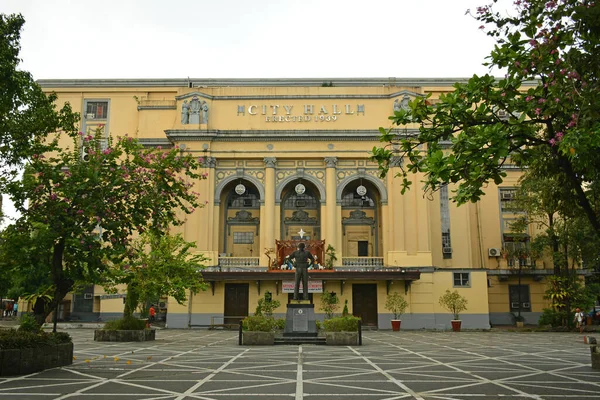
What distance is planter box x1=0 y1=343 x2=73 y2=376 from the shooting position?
37.3 ft

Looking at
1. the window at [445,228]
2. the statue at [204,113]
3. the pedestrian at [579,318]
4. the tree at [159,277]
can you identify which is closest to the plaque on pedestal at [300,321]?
the tree at [159,277]

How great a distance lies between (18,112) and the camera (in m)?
13.4

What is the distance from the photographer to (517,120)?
9.36 metres

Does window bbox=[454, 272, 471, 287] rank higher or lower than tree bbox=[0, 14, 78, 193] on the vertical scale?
lower

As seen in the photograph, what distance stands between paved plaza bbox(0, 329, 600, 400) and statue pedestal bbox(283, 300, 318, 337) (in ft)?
11.8

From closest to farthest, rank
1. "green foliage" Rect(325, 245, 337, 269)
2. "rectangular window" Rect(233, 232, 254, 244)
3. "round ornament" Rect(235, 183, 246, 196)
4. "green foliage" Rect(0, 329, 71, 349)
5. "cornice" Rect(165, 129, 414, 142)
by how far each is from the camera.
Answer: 1. "green foliage" Rect(0, 329, 71, 349)
2. "green foliage" Rect(325, 245, 337, 269)
3. "cornice" Rect(165, 129, 414, 142)
4. "round ornament" Rect(235, 183, 246, 196)
5. "rectangular window" Rect(233, 232, 254, 244)

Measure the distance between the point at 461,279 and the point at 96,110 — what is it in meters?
30.3

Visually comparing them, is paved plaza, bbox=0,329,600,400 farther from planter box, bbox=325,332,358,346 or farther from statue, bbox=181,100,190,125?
statue, bbox=181,100,190,125

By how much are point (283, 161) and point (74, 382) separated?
92.3ft

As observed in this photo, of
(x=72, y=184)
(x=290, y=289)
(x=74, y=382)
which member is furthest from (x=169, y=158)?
(x=290, y=289)

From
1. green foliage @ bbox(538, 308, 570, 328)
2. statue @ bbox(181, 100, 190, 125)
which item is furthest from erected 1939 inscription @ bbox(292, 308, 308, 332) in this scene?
statue @ bbox(181, 100, 190, 125)

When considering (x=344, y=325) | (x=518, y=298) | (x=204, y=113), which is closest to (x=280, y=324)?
(x=344, y=325)

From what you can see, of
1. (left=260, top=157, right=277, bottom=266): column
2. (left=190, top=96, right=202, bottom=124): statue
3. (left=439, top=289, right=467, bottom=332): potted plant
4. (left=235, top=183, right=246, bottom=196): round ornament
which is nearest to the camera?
(left=439, top=289, right=467, bottom=332): potted plant

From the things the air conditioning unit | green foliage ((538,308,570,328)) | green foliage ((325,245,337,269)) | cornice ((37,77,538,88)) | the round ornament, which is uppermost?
cornice ((37,77,538,88))
